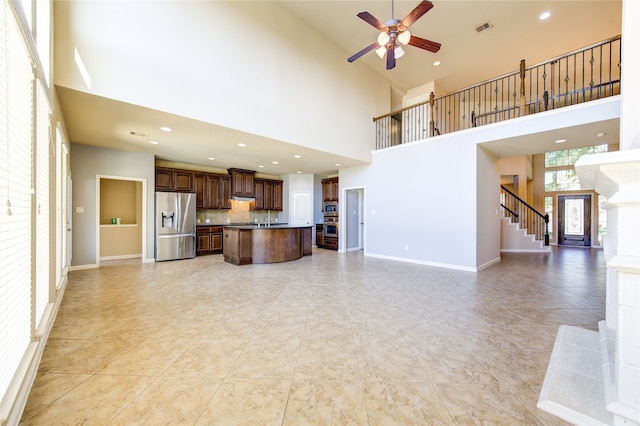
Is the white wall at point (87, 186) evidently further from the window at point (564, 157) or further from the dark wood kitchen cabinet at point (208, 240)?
→ the window at point (564, 157)

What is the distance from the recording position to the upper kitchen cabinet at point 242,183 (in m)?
7.96

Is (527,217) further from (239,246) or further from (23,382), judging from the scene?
(23,382)

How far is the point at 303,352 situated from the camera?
6.94 feet

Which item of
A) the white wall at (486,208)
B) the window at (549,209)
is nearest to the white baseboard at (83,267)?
the white wall at (486,208)

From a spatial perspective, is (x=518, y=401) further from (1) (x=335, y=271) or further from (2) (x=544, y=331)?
(1) (x=335, y=271)

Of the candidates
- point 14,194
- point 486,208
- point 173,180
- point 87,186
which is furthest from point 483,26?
point 87,186

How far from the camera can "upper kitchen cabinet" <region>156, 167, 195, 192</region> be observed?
258 inches

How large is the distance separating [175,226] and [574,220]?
1411 centimetres

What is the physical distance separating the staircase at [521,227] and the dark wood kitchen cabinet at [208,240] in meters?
9.00

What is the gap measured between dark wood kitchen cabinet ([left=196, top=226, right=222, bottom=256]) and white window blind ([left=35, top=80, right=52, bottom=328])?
4499 mm

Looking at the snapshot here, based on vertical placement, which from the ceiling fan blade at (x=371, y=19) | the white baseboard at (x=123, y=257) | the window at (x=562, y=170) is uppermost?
the ceiling fan blade at (x=371, y=19)

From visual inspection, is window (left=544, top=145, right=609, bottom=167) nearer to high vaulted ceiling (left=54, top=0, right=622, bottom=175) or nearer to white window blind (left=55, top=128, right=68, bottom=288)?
high vaulted ceiling (left=54, top=0, right=622, bottom=175)

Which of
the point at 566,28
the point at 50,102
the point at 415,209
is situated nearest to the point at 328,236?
the point at 415,209

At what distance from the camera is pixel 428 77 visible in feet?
24.8
